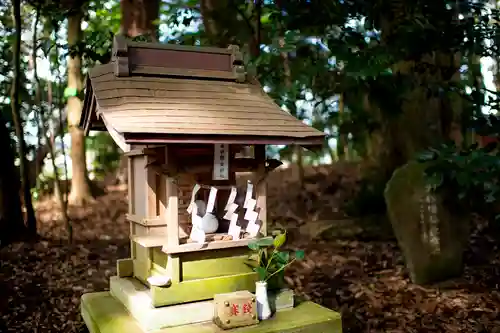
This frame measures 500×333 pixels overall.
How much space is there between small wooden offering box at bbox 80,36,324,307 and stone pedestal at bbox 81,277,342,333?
85 mm

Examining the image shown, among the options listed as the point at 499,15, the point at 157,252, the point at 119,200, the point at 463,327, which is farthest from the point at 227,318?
the point at 119,200

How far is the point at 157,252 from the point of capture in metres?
3.39

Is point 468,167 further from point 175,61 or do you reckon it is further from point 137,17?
point 137,17

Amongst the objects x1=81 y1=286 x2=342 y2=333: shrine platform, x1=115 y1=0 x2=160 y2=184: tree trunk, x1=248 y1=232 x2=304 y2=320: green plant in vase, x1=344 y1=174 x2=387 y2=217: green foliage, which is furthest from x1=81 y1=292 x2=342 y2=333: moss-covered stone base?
x1=115 y1=0 x2=160 y2=184: tree trunk

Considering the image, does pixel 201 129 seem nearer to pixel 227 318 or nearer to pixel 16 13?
pixel 227 318

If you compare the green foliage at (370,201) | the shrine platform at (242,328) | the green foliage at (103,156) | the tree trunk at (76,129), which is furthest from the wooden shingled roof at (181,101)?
the green foliage at (103,156)

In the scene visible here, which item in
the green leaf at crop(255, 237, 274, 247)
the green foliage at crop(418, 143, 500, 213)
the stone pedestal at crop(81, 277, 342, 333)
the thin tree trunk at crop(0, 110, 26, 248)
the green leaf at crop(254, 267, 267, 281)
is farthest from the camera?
the thin tree trunk at crop(0, 110, 26, 248)

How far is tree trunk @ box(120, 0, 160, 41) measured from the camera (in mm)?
7379

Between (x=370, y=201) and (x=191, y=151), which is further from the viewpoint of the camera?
(x=370, y=201)

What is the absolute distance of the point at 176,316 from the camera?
3.00 meters

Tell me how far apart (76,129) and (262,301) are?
789cm

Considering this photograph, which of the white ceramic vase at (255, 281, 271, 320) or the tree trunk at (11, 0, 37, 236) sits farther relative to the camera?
the tree trunk at (11, 0, 37, 236)

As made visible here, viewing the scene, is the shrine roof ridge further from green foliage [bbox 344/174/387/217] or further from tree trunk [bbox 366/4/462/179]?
green foliage [bbox 344/174/387/217]

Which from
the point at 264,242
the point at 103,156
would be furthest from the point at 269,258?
the point at 103,156
